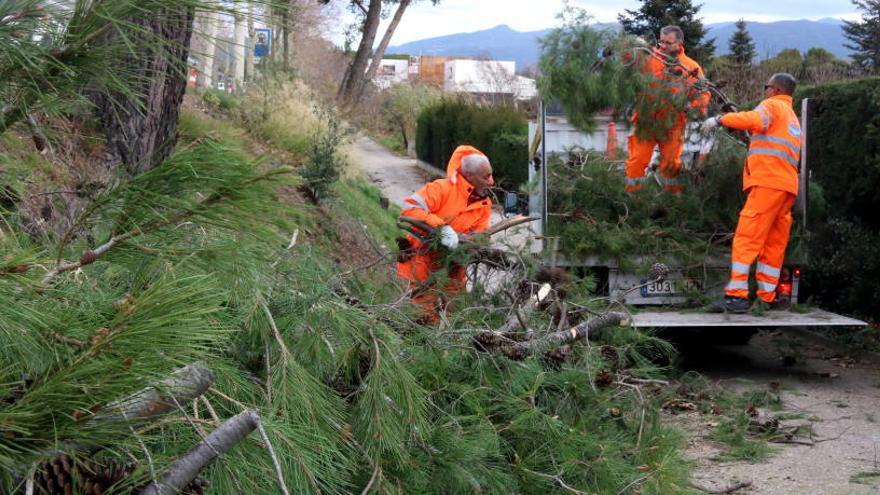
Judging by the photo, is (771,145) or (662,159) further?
(662,159)

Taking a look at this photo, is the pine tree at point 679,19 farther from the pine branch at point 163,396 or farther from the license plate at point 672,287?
the pine branch at point 163,396

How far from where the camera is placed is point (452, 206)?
6867 millimetres

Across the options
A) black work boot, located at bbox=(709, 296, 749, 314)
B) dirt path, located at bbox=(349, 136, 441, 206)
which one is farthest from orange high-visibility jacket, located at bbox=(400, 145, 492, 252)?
dirt path, located at bbox=(349, 136, 441, 206)

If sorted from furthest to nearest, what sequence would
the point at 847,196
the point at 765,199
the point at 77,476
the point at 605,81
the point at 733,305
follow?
the point at 847,196 < the point at 605,81 < the point at 765,199 < the point at 733,305 < the point at 77,476

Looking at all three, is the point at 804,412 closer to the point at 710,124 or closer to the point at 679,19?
the point at 710,124

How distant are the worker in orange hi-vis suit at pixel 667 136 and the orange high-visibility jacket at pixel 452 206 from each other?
2435mm

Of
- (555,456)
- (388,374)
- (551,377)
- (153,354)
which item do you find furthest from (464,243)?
(153,354)

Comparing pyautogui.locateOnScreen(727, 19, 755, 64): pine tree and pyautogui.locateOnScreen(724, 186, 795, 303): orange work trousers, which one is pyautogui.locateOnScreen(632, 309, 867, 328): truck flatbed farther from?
pyautogui.locateOnScreen(727, 19, 755, 64): pine tree

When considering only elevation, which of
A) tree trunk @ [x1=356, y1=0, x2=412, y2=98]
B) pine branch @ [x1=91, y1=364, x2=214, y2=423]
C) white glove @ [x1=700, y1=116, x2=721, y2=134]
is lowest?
pine branch @ [x1=91, y1=364, x2=214, y2=423]

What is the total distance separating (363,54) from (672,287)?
71.0 ft

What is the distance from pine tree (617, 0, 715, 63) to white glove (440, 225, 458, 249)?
745 inches

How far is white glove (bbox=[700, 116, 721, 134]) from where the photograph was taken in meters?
8.68

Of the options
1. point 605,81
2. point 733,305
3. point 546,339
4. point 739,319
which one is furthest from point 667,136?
point 546,339

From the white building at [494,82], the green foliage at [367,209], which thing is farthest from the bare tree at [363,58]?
the green foliage at [367,209]
